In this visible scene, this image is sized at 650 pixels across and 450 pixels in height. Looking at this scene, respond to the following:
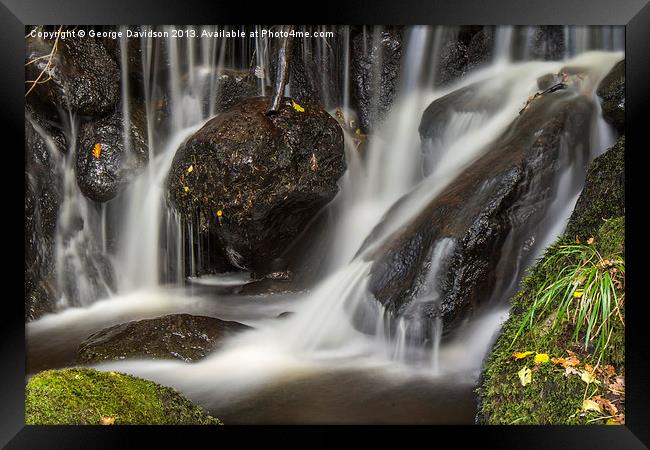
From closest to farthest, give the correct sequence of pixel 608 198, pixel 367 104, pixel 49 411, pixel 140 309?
pixel 49 411, pixel 608 198, pixel 140 309, pixel 367 104

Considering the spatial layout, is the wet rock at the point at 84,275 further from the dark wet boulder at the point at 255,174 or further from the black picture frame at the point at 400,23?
the dark wet boulder at the point at 255,174

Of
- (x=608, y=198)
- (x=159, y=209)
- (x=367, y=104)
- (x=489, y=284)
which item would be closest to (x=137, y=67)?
(x=159, y=209)

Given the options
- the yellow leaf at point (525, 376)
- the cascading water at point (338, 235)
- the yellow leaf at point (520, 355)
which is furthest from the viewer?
the cascading water at point (338, 235)

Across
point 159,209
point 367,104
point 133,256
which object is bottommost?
point 133,256

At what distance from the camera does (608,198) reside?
2.88 metres

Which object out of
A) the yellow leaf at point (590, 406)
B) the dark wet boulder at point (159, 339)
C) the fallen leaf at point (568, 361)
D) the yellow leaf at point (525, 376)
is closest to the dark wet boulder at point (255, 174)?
the dark wet boulder at point (159, 339)

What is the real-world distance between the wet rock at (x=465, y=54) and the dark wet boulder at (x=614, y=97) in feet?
2.51

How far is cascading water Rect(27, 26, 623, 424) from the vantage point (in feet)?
9.72

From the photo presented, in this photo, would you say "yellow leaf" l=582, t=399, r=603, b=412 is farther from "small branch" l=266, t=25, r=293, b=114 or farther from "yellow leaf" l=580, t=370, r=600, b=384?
"small branch" l=266, t=25, r=293, b=114

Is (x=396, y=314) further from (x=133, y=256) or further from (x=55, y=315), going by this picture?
(x=55, y=315)

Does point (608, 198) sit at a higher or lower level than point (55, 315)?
higher

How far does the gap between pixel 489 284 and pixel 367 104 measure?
5.14ft

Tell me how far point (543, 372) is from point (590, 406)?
0.38 metres

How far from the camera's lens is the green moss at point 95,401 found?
2.67 metres
